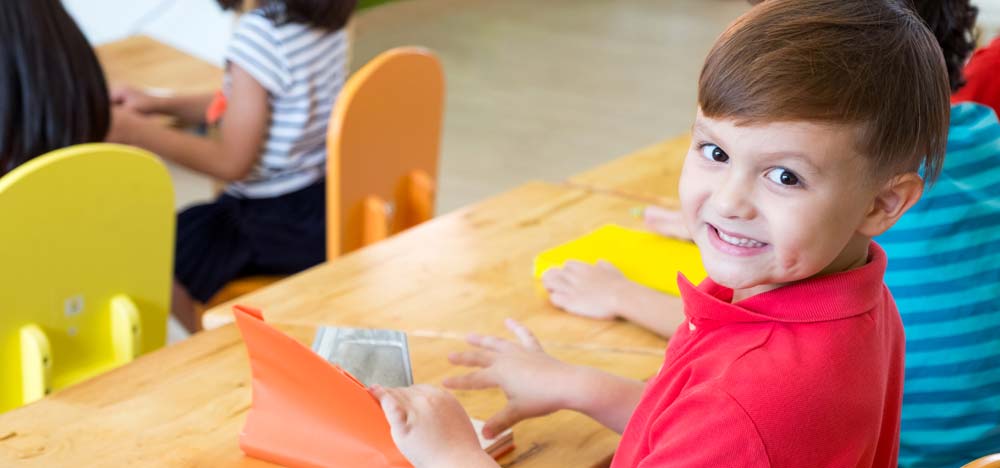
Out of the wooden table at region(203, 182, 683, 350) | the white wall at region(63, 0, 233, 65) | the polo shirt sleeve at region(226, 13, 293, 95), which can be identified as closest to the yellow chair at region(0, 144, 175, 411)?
the wooden table at region(203, 182, 683, 350)

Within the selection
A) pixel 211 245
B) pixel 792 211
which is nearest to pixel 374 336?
pixel 792 211

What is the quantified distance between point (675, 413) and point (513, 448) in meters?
0.30

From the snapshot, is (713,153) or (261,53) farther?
(261,53)

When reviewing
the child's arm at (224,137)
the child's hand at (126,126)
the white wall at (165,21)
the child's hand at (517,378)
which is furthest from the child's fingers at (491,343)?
the white wall at (165,21)

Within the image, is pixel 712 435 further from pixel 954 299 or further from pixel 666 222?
pixel 666 222

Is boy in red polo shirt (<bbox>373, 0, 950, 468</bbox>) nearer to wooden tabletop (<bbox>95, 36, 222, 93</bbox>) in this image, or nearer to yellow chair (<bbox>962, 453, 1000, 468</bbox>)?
yellow chair (<bbox>962, 453, 1000, 468</bbox>)

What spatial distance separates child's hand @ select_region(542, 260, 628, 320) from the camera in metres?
1.44

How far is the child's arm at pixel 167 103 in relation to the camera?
2.36 meters

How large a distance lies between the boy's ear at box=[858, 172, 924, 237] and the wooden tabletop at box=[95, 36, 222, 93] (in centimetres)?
177

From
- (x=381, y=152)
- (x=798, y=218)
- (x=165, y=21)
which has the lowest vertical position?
(x=165, y=21)

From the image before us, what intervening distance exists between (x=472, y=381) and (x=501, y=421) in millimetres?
85

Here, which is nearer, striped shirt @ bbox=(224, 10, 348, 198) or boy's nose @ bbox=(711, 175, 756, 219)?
boy's nose @ bbox=(711, 175, 756, 219)

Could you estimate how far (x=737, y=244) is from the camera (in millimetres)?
925

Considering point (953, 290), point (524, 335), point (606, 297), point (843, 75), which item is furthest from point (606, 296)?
point (843, 75)
